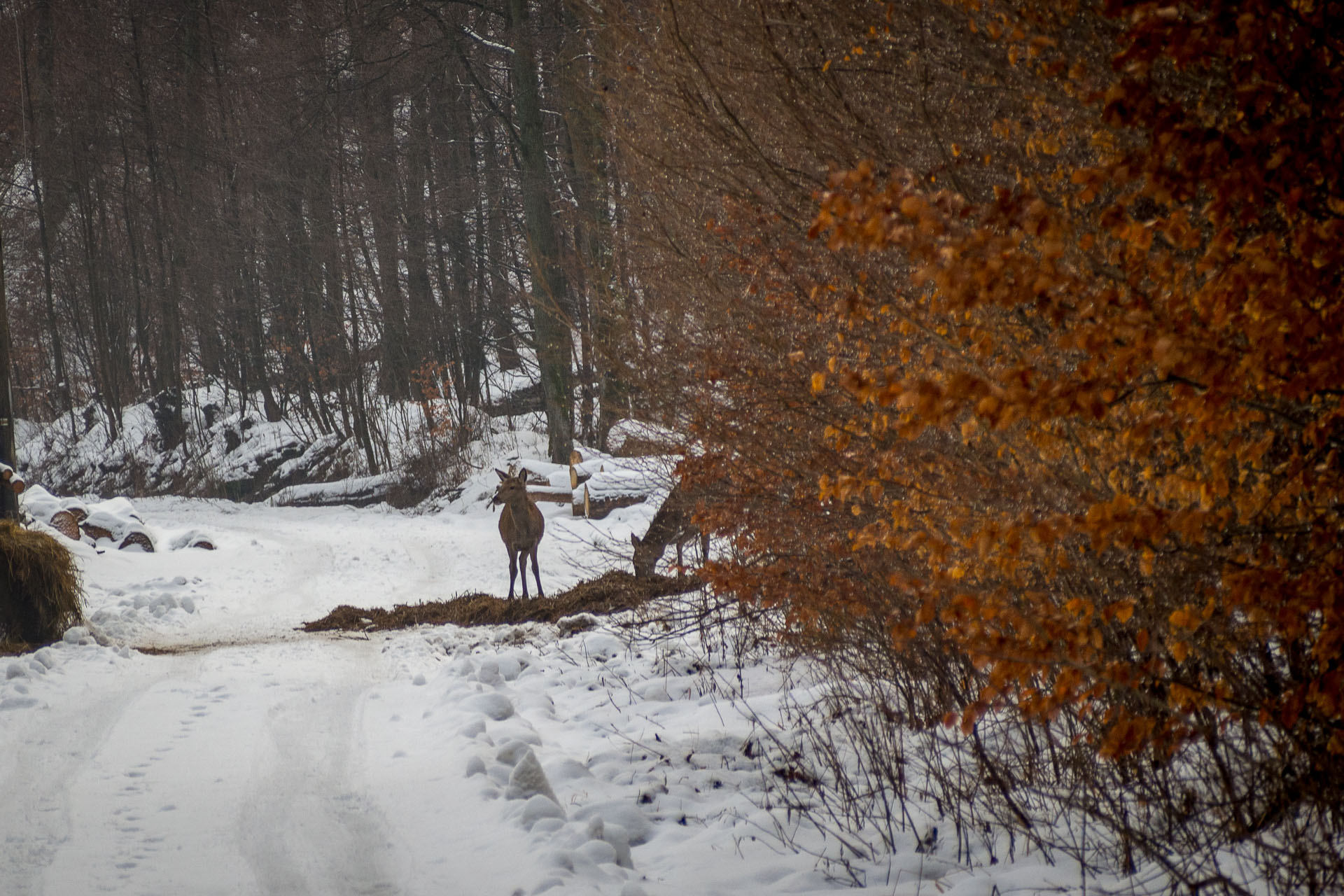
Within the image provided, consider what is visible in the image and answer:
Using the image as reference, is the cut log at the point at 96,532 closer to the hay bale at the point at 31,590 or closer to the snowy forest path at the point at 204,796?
the hay bale at the point at 31,590

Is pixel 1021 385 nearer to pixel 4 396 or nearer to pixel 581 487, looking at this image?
pixel 4 396

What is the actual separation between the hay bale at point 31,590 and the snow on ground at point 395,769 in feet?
1.17

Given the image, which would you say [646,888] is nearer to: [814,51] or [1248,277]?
[1248,277]

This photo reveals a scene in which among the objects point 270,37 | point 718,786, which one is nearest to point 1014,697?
point 718,786

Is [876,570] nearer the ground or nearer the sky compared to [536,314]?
nearer the ground

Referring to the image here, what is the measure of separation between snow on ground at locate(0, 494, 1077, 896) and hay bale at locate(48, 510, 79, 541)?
6.31 m

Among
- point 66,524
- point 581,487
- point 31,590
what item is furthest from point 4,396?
point 581,487

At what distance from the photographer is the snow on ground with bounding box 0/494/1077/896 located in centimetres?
371

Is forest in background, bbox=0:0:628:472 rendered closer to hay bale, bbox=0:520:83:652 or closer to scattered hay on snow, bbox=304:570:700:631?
scattered hay on snow, bbox=304:570:700:631

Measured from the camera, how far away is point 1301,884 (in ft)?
8.85

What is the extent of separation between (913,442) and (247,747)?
4127mm

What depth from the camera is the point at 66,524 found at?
15.4 m

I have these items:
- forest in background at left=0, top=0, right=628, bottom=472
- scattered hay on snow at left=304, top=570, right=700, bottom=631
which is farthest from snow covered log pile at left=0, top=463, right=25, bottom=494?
forest in background at left=0, top=0, right=628, bottom=472

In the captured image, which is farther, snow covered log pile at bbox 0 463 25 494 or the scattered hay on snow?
snow covered log pile at bbox 0 463 25 494
